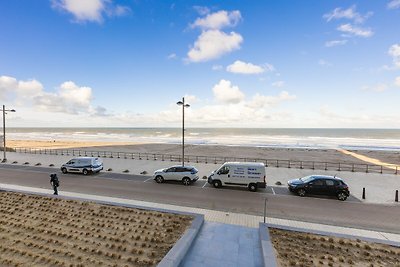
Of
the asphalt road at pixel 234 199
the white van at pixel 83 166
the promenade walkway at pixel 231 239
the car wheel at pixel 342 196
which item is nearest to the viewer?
the promenade walkway at pixel 231 239

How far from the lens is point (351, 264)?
7461 millimetres

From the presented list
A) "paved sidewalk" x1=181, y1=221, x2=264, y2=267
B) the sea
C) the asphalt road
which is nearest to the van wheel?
the asphalt road

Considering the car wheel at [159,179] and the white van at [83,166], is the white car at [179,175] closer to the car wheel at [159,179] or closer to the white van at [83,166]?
the car wheel at [159,179]

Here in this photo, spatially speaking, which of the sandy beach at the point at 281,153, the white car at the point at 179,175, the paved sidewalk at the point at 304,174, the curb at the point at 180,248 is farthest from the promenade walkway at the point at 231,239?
the sandy beach at the point at 281,153

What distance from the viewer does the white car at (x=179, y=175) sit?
19109mm

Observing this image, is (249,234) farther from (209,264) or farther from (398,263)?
(398,263)

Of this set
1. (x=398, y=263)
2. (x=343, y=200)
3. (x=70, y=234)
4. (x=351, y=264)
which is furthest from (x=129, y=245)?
(x=343, y=200)

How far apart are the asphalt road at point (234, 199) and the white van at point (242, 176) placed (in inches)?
19.7

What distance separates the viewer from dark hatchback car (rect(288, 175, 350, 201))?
1588 cm

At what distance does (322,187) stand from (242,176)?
532cm

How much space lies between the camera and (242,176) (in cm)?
1781

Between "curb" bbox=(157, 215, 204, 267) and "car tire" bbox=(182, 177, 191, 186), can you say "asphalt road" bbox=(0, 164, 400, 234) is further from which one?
"curb" bbox=(157, 215, 204, 267)

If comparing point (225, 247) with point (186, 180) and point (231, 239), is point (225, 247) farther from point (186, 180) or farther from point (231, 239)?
point (186, 180)

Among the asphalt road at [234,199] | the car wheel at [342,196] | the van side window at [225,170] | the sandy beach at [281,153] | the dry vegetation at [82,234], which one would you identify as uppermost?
the van side window at [225,170]
